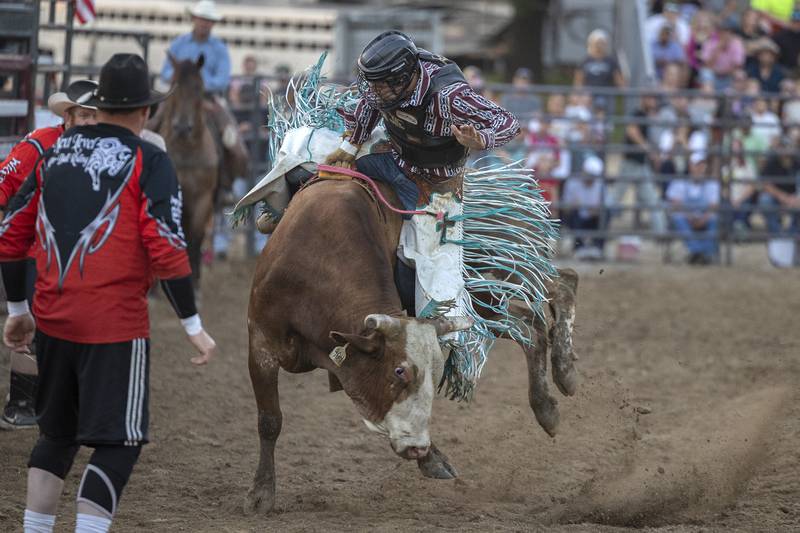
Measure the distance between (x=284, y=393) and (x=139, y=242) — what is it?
377cm

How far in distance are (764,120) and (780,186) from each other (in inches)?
31.8

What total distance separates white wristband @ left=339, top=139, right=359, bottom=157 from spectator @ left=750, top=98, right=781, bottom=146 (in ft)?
29.7

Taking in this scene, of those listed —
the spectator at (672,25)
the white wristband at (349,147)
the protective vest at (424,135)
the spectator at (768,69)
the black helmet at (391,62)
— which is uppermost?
the spectator at (672,25)

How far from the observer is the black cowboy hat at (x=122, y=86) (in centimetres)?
393

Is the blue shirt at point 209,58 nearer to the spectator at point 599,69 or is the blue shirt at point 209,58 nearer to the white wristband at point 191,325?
the spectator at point 599,69

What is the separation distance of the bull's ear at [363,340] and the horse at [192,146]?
5164mm

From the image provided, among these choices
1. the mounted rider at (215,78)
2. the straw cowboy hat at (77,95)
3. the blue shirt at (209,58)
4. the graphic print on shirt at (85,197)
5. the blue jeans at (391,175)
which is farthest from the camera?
the blue shirt at (209,58)

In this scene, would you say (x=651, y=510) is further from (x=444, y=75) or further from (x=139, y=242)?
(x=139, y=242)

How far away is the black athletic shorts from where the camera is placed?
391 cm

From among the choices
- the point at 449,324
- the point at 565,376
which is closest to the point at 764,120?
the point at 565,376

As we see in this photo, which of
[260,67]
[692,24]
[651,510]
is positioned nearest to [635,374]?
[651,510]

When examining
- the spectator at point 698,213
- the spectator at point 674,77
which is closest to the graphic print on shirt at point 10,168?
the spectator at point 698,213

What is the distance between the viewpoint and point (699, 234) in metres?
13.5

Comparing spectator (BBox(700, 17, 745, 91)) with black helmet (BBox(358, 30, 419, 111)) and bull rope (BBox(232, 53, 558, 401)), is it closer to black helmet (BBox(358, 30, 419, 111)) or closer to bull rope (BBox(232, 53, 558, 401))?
bull rope (BBox(232, 53, 558, 401))
